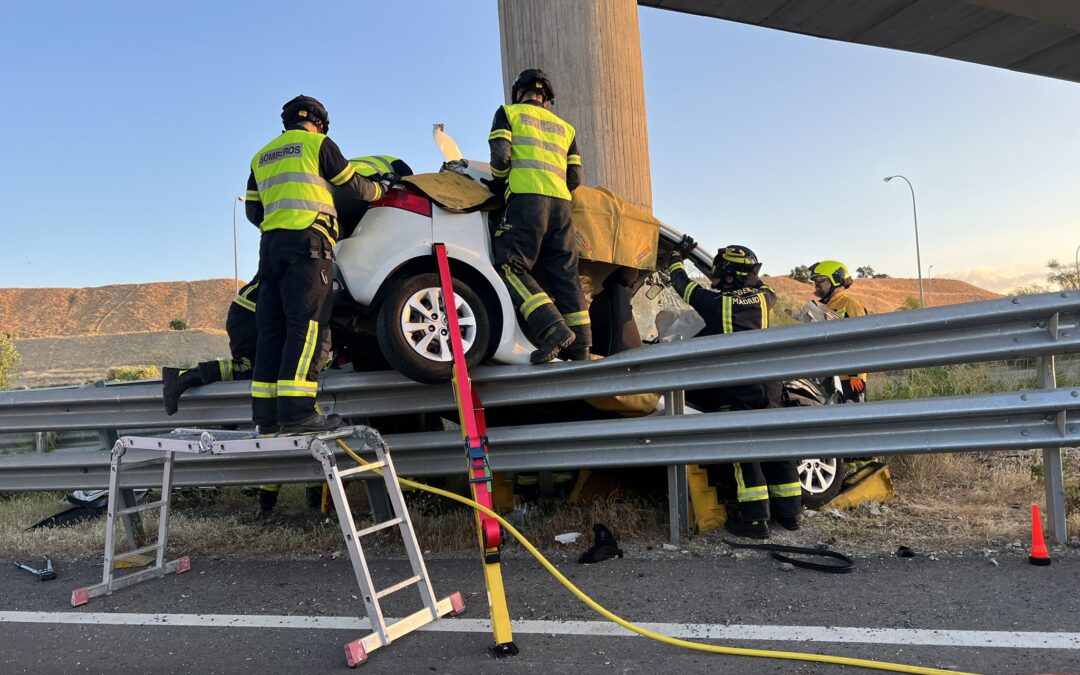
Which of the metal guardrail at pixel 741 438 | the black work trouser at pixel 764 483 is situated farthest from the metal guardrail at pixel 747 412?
the black work trouser at pixel 764 483

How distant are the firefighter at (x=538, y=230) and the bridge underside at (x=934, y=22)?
8795mm

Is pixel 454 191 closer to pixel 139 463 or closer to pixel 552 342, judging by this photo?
pixel 552 342

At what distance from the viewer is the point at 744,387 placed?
4.34 meters

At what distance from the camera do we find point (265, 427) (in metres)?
3.87

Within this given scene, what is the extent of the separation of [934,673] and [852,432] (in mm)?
1419

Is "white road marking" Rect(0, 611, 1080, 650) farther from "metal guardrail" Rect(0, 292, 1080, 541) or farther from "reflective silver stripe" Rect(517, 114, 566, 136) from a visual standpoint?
"reflective silver stripe" Rect(517, 114, 566, 136)

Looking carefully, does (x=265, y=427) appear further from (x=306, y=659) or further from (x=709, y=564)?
(x=709, y=564)

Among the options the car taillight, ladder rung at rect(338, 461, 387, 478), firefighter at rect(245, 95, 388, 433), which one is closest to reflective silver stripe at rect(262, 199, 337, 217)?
firefighter at rect(245, 95, 388, 433)

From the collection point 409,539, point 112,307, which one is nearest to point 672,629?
point 409,539

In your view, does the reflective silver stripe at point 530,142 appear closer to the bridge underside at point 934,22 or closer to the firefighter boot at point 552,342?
the firefighter boot at point 552,342

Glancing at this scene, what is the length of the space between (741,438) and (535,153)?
190 cm

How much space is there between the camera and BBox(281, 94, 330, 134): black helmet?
3996 mm

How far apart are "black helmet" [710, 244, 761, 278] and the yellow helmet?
8.80ft

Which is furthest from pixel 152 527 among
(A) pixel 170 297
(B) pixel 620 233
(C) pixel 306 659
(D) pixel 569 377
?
(A) pixel 170 297
